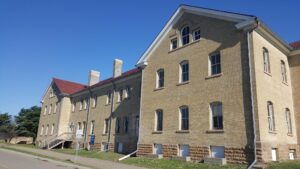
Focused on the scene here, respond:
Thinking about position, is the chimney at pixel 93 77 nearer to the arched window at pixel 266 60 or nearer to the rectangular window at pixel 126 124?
the rectangular window at pixel 126 124

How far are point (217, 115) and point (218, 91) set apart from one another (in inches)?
62.7

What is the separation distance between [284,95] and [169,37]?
33.4 ft

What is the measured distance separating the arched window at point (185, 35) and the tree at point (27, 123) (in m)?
42.6

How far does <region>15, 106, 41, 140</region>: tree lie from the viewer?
177 feet

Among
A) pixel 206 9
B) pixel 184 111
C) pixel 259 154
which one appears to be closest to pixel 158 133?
pixel 184 111

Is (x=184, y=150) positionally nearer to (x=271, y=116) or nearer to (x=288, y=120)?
(x=271, y=116)

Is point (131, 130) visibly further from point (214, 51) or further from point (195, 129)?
point (214, 51)

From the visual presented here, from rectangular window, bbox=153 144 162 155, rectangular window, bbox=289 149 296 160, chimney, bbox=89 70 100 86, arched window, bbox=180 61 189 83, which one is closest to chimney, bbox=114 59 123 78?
chimney, bbox=89 70 100 86

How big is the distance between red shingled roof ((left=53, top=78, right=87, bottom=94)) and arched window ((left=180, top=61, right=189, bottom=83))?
25.2 m

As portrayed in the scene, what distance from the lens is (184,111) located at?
20500mm

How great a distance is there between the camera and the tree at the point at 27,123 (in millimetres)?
53875

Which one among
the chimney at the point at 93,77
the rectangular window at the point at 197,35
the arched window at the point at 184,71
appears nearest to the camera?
the rectangular window at the point at 197,35

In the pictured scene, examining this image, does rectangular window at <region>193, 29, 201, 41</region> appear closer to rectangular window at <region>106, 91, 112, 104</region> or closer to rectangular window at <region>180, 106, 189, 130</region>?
rectangular window at <region>180, 106, 189, 130</region>

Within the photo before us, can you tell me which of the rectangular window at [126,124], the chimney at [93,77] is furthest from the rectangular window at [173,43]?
the chimney at [93,77]
